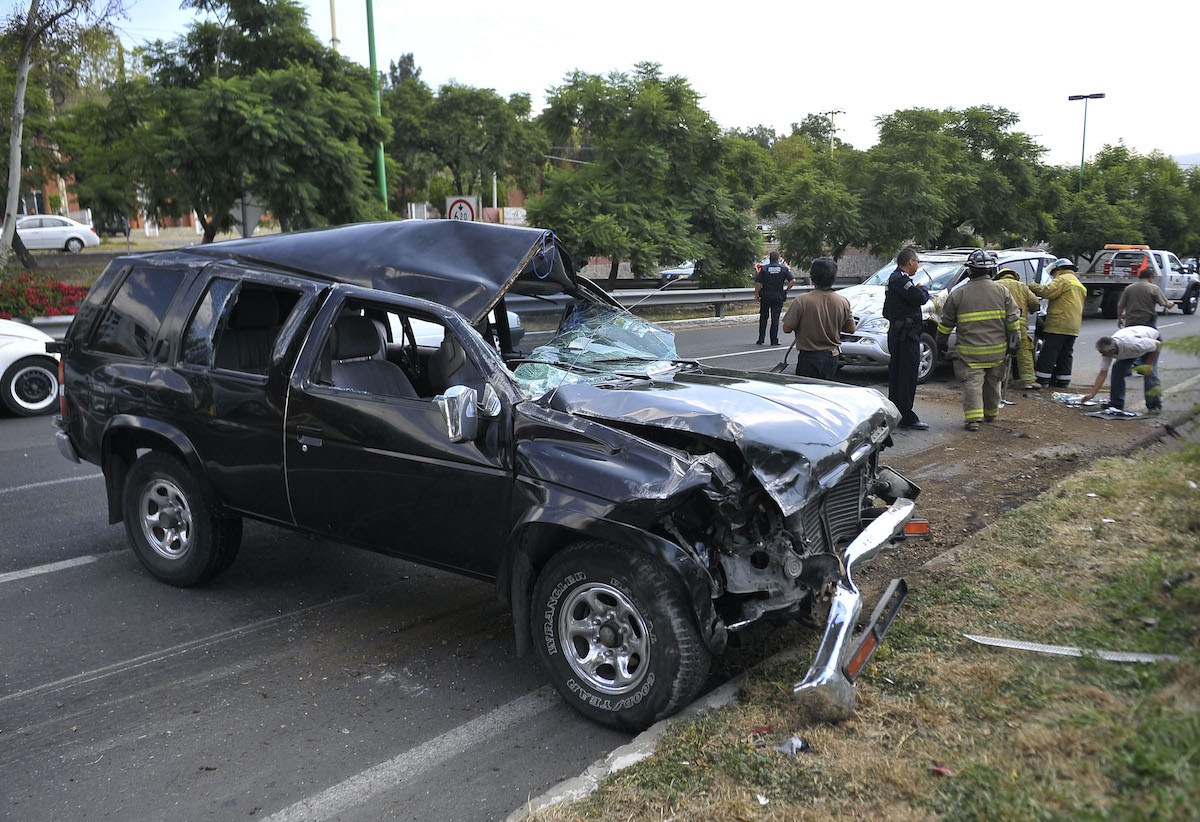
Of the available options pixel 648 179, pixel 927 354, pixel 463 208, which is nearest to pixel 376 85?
pixel 648 179

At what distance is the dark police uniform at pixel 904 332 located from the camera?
9586mm

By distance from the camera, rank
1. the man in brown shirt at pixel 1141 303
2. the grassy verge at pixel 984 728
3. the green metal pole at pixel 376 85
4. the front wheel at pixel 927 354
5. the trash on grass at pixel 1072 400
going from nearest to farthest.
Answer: the grassy verge at pixel 984 728
the man in brown shirt at pixel 1141 303
the trash on grass at pixel 1072 400
the front wheel at pixel 927 354
the green metal pole at pixel 376 85

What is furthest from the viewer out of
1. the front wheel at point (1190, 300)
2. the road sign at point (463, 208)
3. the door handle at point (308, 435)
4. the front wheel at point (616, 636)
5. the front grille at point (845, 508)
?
the front wheel at point (1190, 300)

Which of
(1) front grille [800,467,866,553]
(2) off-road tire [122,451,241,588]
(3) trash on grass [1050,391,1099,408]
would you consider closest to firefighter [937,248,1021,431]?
(3) trash on grass [1050,391,1099,408]

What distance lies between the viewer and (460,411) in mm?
3900

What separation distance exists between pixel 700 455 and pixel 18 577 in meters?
4.40

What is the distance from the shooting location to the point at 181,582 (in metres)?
5.41

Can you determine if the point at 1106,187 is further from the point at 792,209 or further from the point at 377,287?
the point at 377,287

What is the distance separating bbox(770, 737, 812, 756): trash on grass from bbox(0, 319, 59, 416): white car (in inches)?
398

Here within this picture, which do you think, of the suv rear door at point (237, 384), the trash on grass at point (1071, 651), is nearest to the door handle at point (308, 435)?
the suv rear door at point (237, 384)

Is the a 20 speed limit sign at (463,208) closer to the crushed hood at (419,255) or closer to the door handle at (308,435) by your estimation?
the crushed hood at (419,255)

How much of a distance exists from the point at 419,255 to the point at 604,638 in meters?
2.31

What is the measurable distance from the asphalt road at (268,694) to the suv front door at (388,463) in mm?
605

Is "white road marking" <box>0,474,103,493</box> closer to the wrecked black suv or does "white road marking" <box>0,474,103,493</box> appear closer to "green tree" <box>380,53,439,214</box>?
the wrecked black suv
